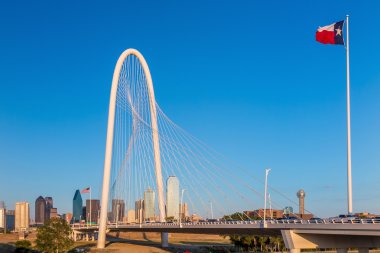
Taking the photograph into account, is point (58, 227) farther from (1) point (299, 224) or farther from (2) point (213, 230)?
(1) point (299, 224)

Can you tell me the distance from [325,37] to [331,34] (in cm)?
62

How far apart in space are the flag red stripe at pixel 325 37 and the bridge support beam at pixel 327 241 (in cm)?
1760

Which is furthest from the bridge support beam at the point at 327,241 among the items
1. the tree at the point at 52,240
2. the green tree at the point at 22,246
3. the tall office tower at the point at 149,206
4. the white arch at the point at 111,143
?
the tall office tower at the point at 149,206

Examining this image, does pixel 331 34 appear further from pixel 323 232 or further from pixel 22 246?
pixel 22 246

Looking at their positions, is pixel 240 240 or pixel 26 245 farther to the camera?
pixel 240 240

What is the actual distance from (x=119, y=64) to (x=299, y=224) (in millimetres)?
54554

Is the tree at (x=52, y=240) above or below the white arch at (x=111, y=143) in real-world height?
below

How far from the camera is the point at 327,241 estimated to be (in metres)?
54.9

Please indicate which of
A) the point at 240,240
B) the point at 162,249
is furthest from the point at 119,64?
the point at 240,240

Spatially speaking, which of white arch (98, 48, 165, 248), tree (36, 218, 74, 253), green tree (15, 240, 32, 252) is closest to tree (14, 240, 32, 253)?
green tree (15, 240, 32, 252)

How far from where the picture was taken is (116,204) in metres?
115

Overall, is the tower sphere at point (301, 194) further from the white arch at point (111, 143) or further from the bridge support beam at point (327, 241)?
the bridge support beam at point (327, 241)

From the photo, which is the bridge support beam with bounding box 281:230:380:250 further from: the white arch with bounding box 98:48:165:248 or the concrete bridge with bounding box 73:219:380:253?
the white arch with bounding box 98:48:165:248

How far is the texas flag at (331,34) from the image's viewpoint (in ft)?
163
